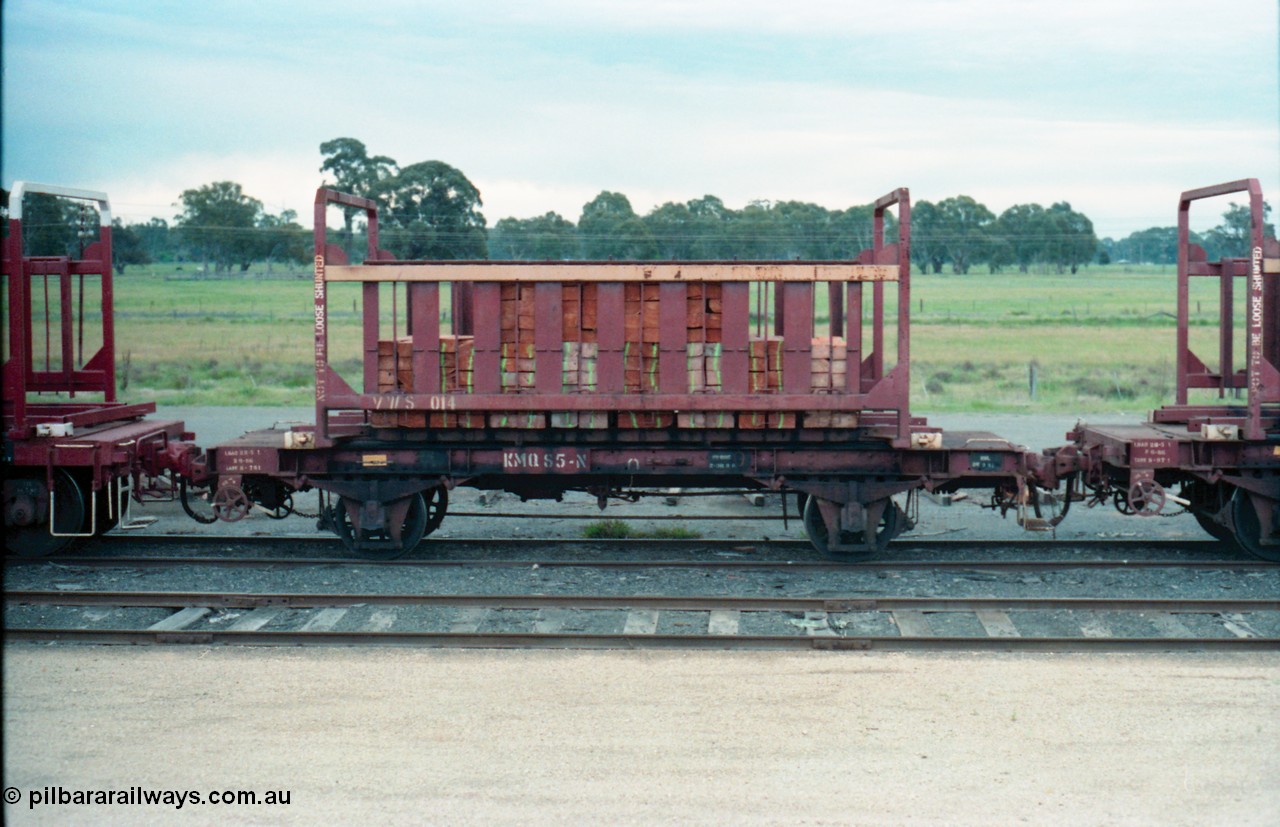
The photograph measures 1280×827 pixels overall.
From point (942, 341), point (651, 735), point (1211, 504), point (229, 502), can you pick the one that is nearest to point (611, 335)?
point (229, 502)

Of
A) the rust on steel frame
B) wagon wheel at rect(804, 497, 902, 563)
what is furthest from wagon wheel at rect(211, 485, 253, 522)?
wagon wheel at rect(804, 497, 902, 563)

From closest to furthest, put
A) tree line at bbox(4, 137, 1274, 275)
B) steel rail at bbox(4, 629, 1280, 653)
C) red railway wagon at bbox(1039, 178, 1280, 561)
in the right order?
1. steel rail at bbox(4, 629, 1280, 653)
2. red railway wagon at bbox(1039, 178, 1280, 561)
3. tree line at bbox(4, 137, 1274, 275)

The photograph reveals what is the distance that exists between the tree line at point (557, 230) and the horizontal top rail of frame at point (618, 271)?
15.7ft

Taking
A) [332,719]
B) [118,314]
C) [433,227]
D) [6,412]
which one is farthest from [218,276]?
[332,719]

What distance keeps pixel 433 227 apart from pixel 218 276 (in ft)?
117

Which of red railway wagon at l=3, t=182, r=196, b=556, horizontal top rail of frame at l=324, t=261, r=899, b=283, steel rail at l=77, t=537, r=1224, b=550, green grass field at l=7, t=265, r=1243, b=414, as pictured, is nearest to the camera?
horizontal top rail of frame at l=324, t=261, r=899, b=283

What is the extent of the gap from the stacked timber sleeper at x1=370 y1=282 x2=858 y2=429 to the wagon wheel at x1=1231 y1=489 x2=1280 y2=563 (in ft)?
14.7

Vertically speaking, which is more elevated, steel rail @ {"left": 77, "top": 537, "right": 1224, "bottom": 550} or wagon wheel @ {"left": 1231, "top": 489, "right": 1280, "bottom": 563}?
wagon wheel @ {"left": 1231, "top": 489, "right": 1280, "bottom": 563}

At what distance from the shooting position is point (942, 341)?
48406 millimetres

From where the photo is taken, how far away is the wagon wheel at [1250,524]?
1354 centimetres

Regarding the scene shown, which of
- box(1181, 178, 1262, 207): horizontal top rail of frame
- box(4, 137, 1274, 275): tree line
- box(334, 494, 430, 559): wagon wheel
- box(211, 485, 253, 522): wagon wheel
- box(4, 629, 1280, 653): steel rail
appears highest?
box(4, 137, 1274, 275): tree line

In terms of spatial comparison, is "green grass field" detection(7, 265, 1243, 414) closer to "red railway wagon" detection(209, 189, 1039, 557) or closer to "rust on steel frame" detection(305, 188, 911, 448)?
"red railway wagon" detection(209, 189, 1039, 557)

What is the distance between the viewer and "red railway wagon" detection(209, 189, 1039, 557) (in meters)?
13.0

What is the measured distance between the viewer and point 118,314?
2210 inches
